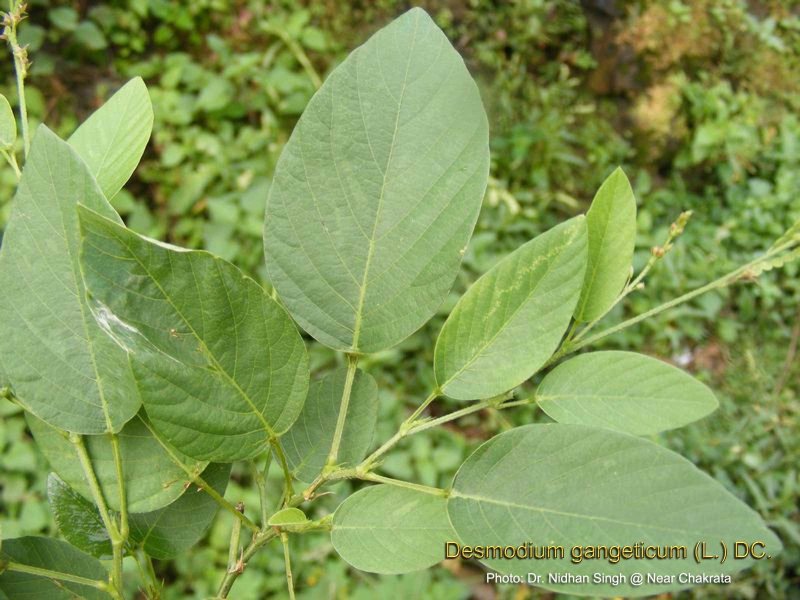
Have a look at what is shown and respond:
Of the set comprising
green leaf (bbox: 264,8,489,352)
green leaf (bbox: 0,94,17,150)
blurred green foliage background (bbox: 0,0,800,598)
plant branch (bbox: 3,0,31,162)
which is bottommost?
blurred green foliage background (bbox: 0,0,800,598)

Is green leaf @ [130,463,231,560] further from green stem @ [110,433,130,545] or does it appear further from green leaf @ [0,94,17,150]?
green leaf @ [0,94,17,150]

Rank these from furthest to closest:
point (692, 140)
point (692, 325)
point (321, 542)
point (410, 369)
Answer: point (692, 140) < point (692, 325) < point (410, 369) < point (321, 542)

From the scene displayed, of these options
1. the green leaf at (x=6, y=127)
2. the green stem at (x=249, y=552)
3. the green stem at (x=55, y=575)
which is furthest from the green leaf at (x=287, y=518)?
the green leaf at (x=6, y=127)

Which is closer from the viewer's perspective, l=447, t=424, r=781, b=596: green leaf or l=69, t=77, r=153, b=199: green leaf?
l=447, t=424, r=781, b=596: green leaf

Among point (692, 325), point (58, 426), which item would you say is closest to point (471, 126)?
point (58, 426)

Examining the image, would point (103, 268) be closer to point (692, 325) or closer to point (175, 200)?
point (175, 200)

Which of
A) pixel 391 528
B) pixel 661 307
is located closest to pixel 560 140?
pixel 661 307

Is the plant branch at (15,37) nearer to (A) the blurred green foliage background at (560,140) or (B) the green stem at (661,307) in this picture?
(B) the green stem at (661,307)

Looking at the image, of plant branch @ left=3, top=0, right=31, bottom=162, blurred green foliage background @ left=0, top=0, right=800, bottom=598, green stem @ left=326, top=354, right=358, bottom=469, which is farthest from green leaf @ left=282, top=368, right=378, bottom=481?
blurred green foliage background @ left=0, top=0, right=800, bottom=598
